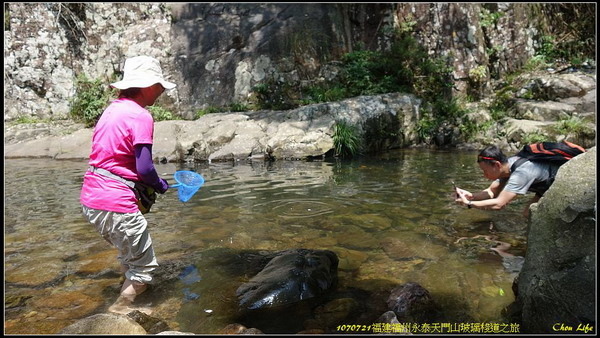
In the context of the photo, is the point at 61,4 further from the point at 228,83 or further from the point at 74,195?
the point at 74,195

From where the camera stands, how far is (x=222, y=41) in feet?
52.6

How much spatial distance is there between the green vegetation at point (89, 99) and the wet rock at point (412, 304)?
46.4 feet

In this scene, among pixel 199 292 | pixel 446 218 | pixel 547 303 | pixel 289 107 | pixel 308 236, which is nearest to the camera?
pixel 547 303

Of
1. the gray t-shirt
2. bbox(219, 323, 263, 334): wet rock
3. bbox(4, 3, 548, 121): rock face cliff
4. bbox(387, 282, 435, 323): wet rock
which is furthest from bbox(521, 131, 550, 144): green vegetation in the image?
bbox(219, 323, 263, 334): wet rock

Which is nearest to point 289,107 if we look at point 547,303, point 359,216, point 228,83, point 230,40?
point 228,83

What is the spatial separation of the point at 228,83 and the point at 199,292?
1262 centimetres

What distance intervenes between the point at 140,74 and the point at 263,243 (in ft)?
8.25

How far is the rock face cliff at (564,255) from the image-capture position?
2480mm

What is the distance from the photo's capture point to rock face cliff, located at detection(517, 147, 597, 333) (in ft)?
8.14

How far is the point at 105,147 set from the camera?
319cm

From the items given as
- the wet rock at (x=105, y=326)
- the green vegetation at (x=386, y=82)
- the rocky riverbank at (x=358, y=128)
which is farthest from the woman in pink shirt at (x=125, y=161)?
the green vegetation at (x=386, y=82)

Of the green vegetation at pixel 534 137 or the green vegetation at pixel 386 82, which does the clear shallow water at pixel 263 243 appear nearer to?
the green vegetation at pixel 534 137

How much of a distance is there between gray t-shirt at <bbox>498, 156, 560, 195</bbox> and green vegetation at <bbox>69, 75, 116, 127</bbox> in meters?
14.1

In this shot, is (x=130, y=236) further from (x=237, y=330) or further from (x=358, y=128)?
(x=358, y=128)
